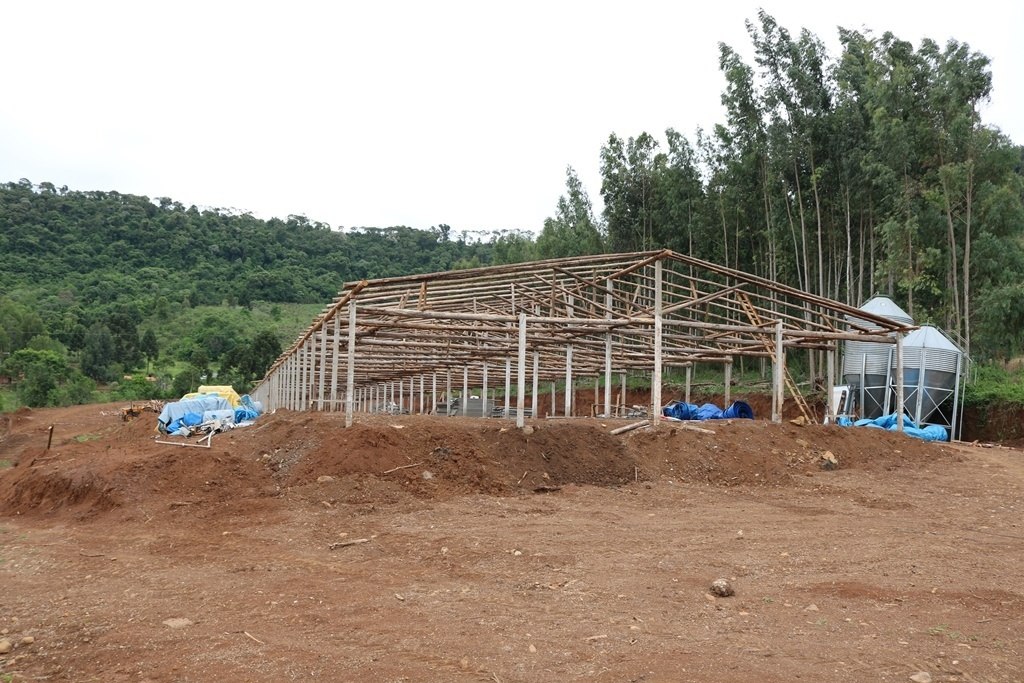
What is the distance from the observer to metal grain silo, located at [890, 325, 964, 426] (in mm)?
21047

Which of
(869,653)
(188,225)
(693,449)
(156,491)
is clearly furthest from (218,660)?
(188,225)

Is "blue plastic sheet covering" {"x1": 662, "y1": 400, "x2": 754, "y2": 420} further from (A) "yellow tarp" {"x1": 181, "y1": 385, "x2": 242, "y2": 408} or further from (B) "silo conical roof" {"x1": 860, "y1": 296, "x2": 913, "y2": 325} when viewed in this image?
(A) "yellow tarp" {"x1": 181, "y1": 385, "x2": 242, "y2": 408}

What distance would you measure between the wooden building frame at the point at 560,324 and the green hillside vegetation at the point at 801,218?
20.5 feet

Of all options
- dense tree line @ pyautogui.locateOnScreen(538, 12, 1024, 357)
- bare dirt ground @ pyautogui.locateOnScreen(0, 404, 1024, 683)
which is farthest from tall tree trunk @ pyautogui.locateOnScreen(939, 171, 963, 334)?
bare dirt ground @ pyautogui.locateOnScreen(0, 404, 1024, 683)

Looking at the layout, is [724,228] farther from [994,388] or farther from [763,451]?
[763,451]

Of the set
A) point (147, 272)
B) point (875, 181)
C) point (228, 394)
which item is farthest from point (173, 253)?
point (875, 181)

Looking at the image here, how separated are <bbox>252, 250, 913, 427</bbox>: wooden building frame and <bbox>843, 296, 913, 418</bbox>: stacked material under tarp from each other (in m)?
2.74

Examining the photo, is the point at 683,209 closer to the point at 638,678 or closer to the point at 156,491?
the point at 156,491

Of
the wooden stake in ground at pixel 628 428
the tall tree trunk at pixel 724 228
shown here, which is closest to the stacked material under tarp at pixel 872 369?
the tall tree trunk at pixel 724 228

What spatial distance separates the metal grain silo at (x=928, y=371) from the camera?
829 inches

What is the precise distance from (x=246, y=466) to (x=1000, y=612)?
9.21m

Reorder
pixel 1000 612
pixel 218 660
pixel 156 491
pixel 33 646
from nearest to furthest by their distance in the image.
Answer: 1. pixel 218 660
2. pixel 33 646
3. pixel 1000 612
4. pixel 156 491

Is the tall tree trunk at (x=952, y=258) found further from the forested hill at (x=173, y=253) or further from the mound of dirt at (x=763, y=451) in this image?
the forested hill at (x=173, y=253)

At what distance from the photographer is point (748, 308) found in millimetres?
16109
